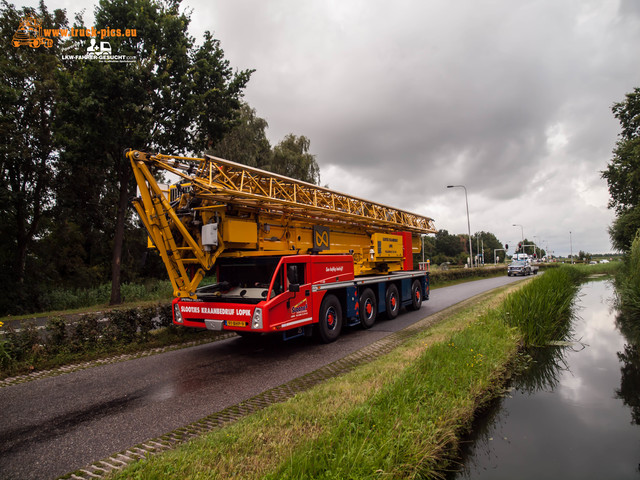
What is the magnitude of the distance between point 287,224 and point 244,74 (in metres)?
12.0

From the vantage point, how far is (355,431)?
338cm

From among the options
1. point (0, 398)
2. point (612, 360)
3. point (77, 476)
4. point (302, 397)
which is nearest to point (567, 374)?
point (612, 360)

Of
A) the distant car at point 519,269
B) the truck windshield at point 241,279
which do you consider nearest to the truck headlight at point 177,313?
the truck windshield at point 241,279

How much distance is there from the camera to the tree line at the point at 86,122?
594 inches

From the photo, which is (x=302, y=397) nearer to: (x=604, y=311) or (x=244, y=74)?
(x=604, y=311)

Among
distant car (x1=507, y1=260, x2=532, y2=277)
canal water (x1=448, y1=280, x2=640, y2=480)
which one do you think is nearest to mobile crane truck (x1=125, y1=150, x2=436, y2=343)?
canal water (x1=448, y1=280, x2=640, y2=480)

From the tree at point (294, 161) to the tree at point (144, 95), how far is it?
1280 centimetres

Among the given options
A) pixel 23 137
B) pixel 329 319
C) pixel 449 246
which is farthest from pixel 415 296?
pixel 449 246

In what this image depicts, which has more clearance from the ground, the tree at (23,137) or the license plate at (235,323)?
the tree at (23,137)

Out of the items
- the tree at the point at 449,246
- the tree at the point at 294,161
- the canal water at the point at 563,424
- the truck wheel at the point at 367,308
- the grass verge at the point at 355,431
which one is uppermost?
the tree at the point at 294,161

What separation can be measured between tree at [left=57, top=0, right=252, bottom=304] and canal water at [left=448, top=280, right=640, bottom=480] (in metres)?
15.7

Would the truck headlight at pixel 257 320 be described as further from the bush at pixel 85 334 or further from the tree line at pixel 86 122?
the tree line at pixel 86 122

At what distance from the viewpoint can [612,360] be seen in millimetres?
7602

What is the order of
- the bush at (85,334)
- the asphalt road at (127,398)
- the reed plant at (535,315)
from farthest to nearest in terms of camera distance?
the reed plant at (535,315) < the bush at (85,334) < the asphalt road at (127,398)
